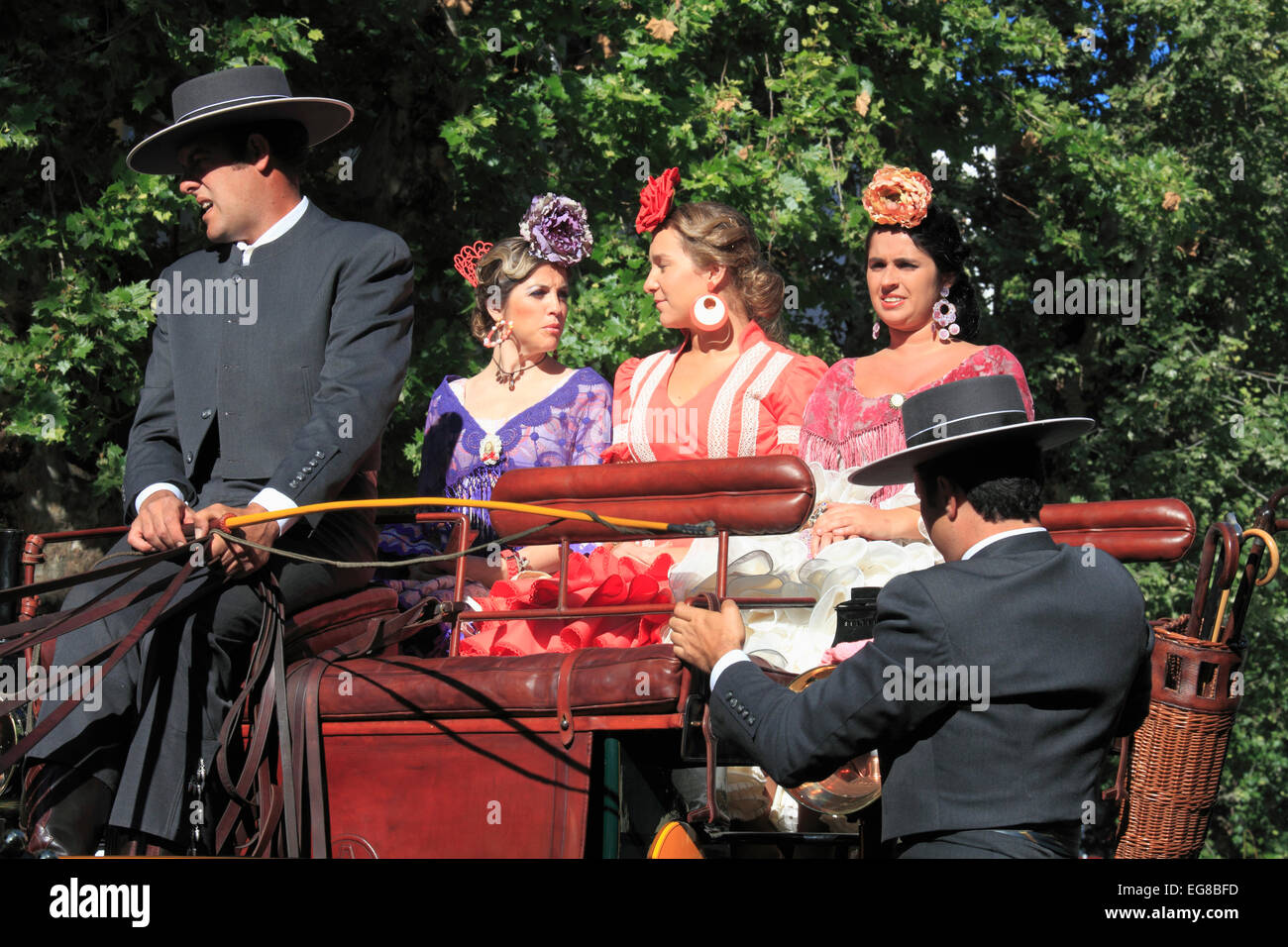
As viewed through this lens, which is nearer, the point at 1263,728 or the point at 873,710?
the point at 873,710

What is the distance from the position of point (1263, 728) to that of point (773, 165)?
7.73 meters

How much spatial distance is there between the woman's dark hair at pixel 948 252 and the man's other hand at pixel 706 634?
2.02 metres

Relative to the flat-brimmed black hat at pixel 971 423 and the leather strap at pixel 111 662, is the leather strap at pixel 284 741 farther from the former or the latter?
the flat-brimmed black hat at pixel 971 423

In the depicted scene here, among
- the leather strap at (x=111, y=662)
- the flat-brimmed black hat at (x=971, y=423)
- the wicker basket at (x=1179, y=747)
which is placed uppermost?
the flat-brimmed black hat at (x=971, y=423)

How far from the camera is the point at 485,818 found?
3305 millimetres

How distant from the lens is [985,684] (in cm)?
262

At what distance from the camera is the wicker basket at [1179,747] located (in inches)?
147

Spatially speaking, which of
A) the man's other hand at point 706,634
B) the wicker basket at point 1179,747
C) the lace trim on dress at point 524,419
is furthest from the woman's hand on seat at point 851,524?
the lace trim on dress at point 524,419

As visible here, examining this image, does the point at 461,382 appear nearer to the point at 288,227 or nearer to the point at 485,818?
the point at 288,227

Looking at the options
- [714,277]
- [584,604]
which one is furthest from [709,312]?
[584,604]

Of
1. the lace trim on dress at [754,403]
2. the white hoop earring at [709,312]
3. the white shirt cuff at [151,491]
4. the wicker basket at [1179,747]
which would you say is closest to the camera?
the wicker basket at [1179,747]
